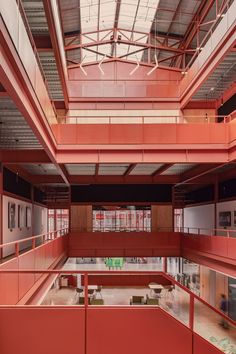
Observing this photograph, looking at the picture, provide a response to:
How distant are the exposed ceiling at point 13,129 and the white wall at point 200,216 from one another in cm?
1579

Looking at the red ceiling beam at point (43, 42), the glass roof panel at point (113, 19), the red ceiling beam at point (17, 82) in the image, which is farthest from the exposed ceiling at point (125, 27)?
the red ceiling beam at point (17, 82)

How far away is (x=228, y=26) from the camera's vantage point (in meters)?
17.3

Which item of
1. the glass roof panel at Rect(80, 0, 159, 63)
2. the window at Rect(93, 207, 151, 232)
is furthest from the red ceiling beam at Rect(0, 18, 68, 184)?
the window at Rect(93, 207, 151, 232)

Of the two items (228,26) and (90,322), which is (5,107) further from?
(228,26)

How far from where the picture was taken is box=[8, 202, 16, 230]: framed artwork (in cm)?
1998

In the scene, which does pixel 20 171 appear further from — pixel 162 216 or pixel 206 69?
pixel 162 216

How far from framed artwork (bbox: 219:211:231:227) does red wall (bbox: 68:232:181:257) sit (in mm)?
3676

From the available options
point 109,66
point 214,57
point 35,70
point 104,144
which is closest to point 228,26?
point 214,57

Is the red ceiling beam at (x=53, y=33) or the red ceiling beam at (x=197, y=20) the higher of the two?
the red ceiling beam at (x=197, y=20)

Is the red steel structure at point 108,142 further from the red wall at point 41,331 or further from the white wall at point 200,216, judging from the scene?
the white wall at point 200,216

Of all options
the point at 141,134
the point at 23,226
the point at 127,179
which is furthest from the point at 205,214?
the point at 23,226

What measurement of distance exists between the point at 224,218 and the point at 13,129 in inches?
641

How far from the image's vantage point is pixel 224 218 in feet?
84.3

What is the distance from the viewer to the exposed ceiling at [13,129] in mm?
11258
